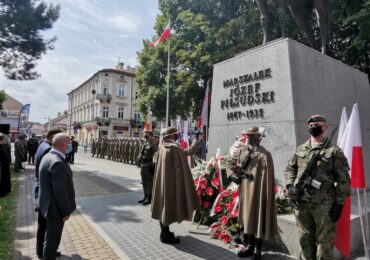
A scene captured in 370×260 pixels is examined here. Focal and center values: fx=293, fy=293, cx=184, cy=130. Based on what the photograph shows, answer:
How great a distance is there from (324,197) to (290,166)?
1.77 ft

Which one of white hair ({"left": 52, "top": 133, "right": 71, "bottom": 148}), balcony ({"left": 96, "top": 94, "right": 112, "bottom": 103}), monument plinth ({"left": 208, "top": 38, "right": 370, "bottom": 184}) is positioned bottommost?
white hair ({"left": 52, "top": 133, "right": 71, "bottom": 148})

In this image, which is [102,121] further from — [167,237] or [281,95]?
[167,237]

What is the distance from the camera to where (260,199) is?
3.99 meters

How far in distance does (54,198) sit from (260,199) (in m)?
2.66

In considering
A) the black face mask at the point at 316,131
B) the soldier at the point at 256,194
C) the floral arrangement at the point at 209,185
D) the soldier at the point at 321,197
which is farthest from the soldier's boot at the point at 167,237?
the black face mask at the point at 316,131

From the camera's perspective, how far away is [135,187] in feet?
34.3

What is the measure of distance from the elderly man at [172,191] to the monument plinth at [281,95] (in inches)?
69.5

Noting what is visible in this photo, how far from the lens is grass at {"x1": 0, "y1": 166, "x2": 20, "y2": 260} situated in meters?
4.49

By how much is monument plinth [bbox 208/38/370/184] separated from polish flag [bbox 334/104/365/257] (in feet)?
3.45

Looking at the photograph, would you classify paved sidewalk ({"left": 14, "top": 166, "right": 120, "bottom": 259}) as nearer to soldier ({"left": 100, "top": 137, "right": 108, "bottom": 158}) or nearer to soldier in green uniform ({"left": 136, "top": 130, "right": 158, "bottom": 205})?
soldier in green uniform ({"left": 136, "top": 130, "right": 158, "bottom": 205})

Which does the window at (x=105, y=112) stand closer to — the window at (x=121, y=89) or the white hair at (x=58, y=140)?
the window at (x=121, y=89)

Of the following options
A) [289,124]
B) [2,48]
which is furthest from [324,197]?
[2,48]

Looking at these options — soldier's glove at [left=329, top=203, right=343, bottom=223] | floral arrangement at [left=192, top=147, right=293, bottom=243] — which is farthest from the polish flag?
floral arrangement at [left=192, top=147, right=293, bottom=243]

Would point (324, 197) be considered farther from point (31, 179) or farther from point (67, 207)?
point (31, 179)
